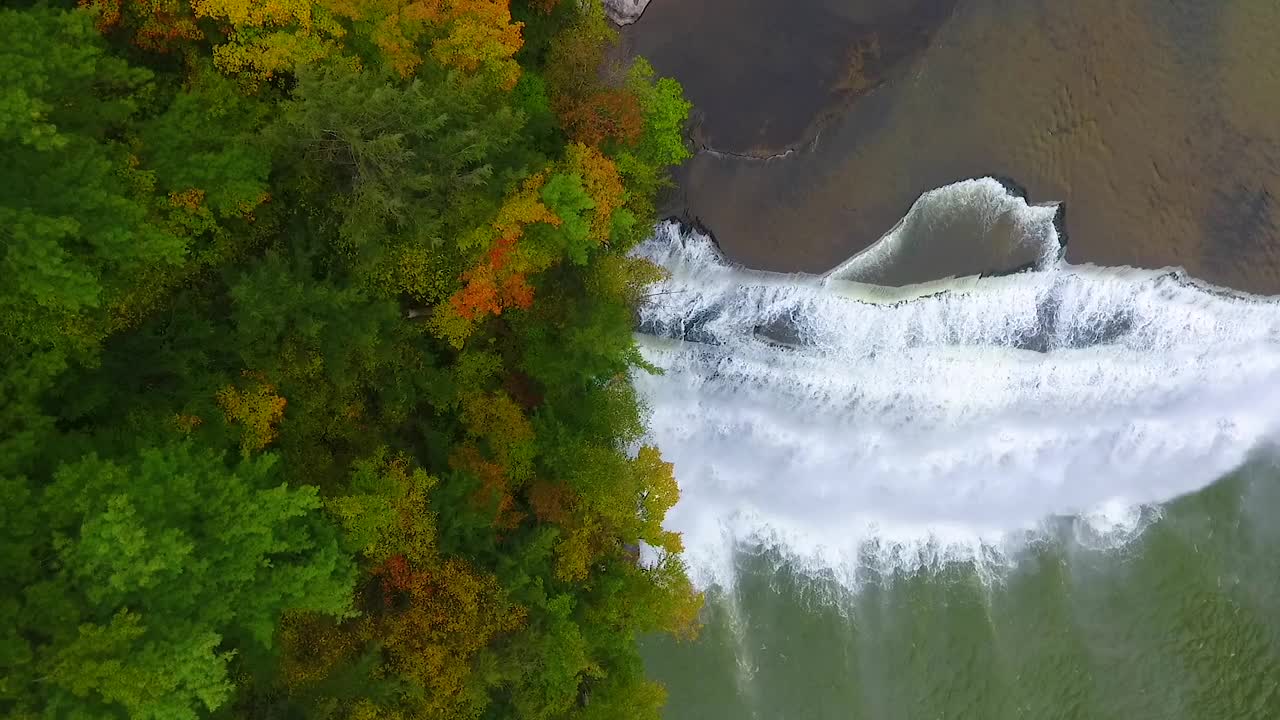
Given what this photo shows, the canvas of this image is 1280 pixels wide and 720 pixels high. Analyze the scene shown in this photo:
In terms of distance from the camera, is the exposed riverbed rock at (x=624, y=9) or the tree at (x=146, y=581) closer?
the tree at (x=146, y=581)

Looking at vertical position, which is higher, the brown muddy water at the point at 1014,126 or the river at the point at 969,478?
the brown muddy water at the point at 1014,126

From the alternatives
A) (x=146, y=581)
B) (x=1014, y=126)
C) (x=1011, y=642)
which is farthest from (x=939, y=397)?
(x=146, y=581)

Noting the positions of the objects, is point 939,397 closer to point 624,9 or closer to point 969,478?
point 969,478

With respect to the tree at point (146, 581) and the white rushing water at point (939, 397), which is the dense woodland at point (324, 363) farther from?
the white rushing water at point (939, 397)

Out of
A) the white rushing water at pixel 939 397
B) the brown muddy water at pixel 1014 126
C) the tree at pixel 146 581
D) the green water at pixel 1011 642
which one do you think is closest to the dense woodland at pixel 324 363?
the tree at pixel 146 581

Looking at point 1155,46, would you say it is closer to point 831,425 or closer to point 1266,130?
point 1266,130

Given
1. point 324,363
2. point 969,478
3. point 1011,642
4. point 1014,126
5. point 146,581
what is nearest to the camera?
point 146,581

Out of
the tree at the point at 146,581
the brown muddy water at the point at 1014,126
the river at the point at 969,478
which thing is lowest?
the tree at the point at 146,581
